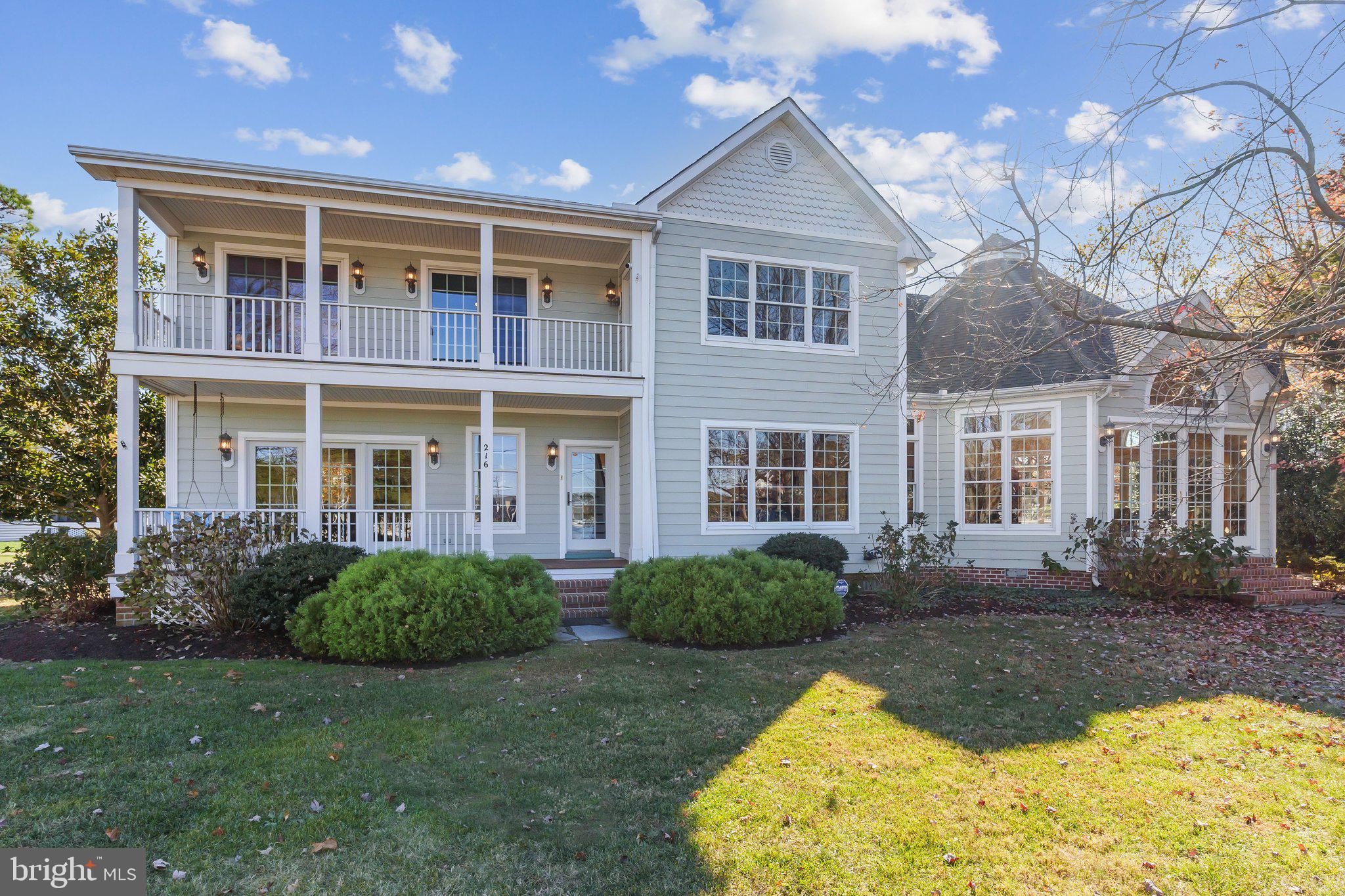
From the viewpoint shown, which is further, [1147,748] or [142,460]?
[142,460]

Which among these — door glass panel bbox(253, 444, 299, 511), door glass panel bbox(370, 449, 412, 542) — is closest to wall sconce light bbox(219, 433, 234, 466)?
door glass panel bbox(253, 444, 299, 511)

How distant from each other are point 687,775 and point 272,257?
1069cm

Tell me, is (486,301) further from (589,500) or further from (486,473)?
(589,500)

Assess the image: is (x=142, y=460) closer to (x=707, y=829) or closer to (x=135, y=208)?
(x=135, y=208)

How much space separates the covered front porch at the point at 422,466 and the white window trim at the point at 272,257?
5.84 ft

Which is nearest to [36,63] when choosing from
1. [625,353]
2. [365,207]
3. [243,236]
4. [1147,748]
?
[243,236]

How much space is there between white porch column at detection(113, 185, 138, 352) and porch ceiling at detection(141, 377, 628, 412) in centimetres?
69

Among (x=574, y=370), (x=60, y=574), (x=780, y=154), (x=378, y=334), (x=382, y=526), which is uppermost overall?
(x=780, y=154)

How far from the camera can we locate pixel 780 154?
451 inches

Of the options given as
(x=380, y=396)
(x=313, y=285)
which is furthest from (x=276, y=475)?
(x=313, y=285)

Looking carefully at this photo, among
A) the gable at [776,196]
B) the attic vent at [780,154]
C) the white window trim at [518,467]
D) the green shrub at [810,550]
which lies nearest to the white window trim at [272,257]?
the white window trim at [518,467]

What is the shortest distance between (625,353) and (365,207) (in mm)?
4353

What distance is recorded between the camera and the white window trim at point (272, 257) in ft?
34.5

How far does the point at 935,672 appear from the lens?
658cm
